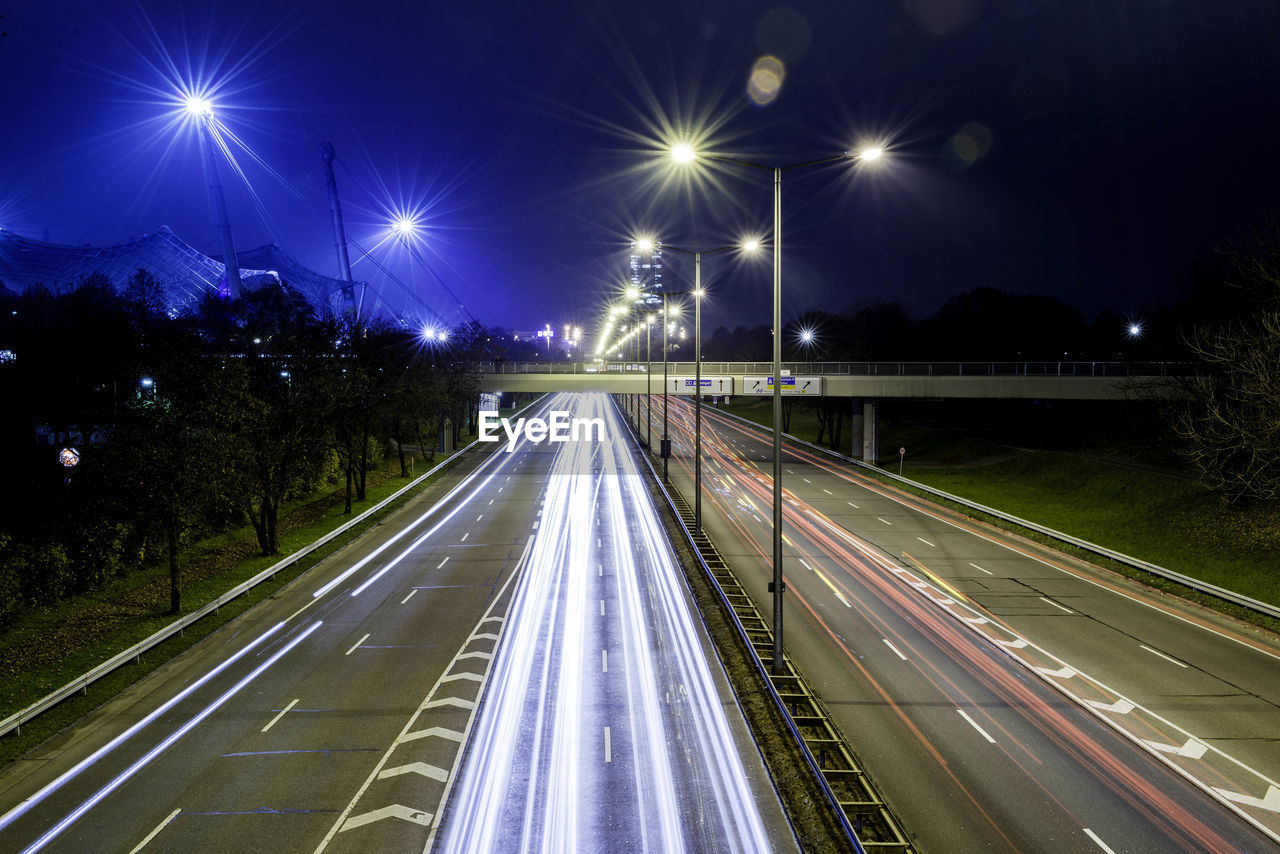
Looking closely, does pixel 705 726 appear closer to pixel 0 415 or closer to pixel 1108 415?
pixel 0 415

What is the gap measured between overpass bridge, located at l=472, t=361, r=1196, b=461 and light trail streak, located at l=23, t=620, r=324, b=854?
104ft

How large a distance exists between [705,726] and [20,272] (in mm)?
164406

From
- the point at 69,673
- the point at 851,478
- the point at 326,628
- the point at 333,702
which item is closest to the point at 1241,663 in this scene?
the point at 333,702

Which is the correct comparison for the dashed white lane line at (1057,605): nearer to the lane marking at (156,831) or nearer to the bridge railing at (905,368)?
the bridge railing at (905,368)

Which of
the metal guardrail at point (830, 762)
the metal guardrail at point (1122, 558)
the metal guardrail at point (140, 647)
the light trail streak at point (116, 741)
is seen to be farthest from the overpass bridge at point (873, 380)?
the light trail streak at point (116, 741)

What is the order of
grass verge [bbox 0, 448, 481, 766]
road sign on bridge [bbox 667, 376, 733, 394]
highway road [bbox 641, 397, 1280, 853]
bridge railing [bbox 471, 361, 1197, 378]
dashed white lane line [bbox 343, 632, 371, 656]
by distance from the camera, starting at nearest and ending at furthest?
highway road [bbox 641, 397, 1280, 853], grass verge [bbox 0, 448, 481, 766], dashed white lane line [bbox 343, 632, 371, 656], bridge railing [bbox 471, 361, 1197, 378], road sign on bridge [bbox 667, 376, 733, 394]

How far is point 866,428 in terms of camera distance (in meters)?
61.2

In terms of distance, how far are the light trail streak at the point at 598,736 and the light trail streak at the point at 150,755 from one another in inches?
242

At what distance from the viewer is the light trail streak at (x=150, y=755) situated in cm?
1241

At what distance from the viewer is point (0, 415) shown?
157 feet

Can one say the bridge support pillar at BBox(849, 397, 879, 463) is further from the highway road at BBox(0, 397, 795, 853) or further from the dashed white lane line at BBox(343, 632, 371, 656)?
the dashed white lane line at BBox(343, 632, 371, 656)

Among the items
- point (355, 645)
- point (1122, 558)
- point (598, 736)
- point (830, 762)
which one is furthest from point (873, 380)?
point (598, 736)

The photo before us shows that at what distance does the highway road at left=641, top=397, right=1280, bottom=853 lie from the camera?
42.0 ft

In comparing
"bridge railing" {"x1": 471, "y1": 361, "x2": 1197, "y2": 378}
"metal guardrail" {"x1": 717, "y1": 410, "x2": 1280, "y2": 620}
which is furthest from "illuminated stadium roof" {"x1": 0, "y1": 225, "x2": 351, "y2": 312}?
"metal guardrail" {"x1": 717, "y1": 410, "x2": 1280, "y2": 620}
